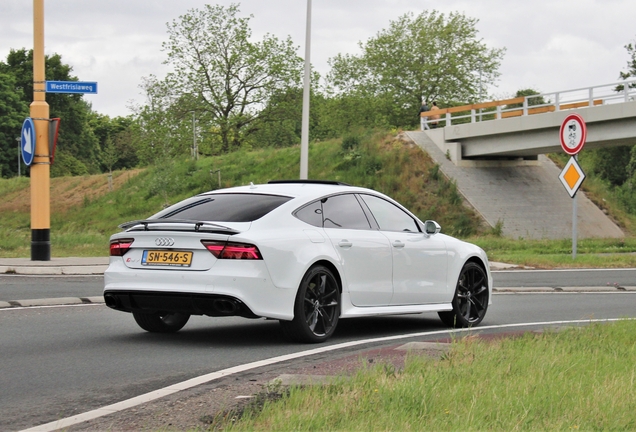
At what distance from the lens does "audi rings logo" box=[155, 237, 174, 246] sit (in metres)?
8.68

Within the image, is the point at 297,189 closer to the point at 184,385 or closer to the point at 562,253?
the point at 184,385

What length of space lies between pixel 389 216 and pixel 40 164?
10.9 meters

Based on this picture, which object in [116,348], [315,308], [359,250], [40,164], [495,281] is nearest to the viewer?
[116,348]

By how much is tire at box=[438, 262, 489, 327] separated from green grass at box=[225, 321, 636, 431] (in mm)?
3258

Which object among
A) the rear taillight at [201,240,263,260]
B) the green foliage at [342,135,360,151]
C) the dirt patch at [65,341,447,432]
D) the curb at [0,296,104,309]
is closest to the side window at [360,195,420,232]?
the rear taillight at [201,240,263,260]

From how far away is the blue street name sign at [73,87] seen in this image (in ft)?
61.9

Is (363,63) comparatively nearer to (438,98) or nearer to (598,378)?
(438,98)

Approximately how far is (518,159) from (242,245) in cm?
3732

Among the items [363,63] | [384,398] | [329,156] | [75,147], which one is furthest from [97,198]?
[384,398]

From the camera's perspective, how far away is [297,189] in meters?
9.65

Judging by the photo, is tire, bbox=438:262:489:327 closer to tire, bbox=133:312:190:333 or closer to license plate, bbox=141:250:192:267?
tire, bbox=133:312:190:333

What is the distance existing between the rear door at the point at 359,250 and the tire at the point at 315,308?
0.26 metres

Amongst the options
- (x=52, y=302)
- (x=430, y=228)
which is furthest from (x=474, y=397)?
(x=52, y=302)

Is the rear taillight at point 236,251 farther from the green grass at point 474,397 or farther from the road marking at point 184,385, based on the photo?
the green grass at point 474,397
